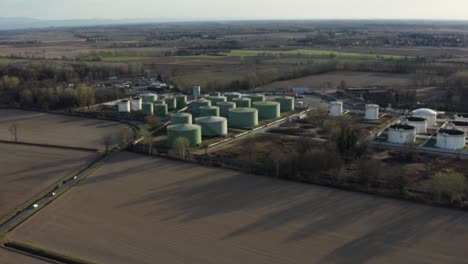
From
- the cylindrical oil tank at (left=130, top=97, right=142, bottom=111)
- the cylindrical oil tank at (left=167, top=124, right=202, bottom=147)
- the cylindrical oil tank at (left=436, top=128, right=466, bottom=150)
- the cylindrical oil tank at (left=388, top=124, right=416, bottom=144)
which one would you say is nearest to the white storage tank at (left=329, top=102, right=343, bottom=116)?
the cylindrical oil tank at (left=388, top=124, right=416, bottom=144)

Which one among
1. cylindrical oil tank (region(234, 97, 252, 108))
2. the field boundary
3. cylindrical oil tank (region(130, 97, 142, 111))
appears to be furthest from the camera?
cylindrical oil tank (region(130, 97, 142, 111))

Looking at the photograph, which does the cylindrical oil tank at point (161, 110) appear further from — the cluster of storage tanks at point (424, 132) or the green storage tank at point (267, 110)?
the cluster of storage tanks at point (424, 132)

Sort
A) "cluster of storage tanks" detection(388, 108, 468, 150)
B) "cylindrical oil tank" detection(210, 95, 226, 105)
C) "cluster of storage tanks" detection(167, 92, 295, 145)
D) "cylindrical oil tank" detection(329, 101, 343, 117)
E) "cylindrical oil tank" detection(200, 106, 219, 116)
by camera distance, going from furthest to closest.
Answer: "cylindrical oil tank" detection(210, 95, 226, 105), "cylindrical oil tank" detection(329, 101, 343, 117), "cylindrical oil tank" detection(200, 106, 219, 116), "cluster of storage tanks" detection(167, 92, 295, 145), "cluster of storage tanks" detection(388, 108, 468, 150)

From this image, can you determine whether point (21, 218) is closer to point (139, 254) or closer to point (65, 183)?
point (65, 183)

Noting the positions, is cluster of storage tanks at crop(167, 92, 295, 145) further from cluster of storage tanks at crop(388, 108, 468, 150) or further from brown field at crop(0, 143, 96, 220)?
cluster of storage tanks at crop(388, 108, 468, 150)

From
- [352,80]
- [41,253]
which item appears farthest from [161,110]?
[352,80]


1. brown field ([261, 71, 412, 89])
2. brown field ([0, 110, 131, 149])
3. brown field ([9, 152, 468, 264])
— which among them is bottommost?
brown field ([9, 152, 468, 264])

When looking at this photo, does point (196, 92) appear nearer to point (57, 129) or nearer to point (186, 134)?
point (57, 129)

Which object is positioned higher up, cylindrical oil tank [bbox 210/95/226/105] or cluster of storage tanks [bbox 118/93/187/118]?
cylindrical oil tank [bbox 210/95/226/105]
